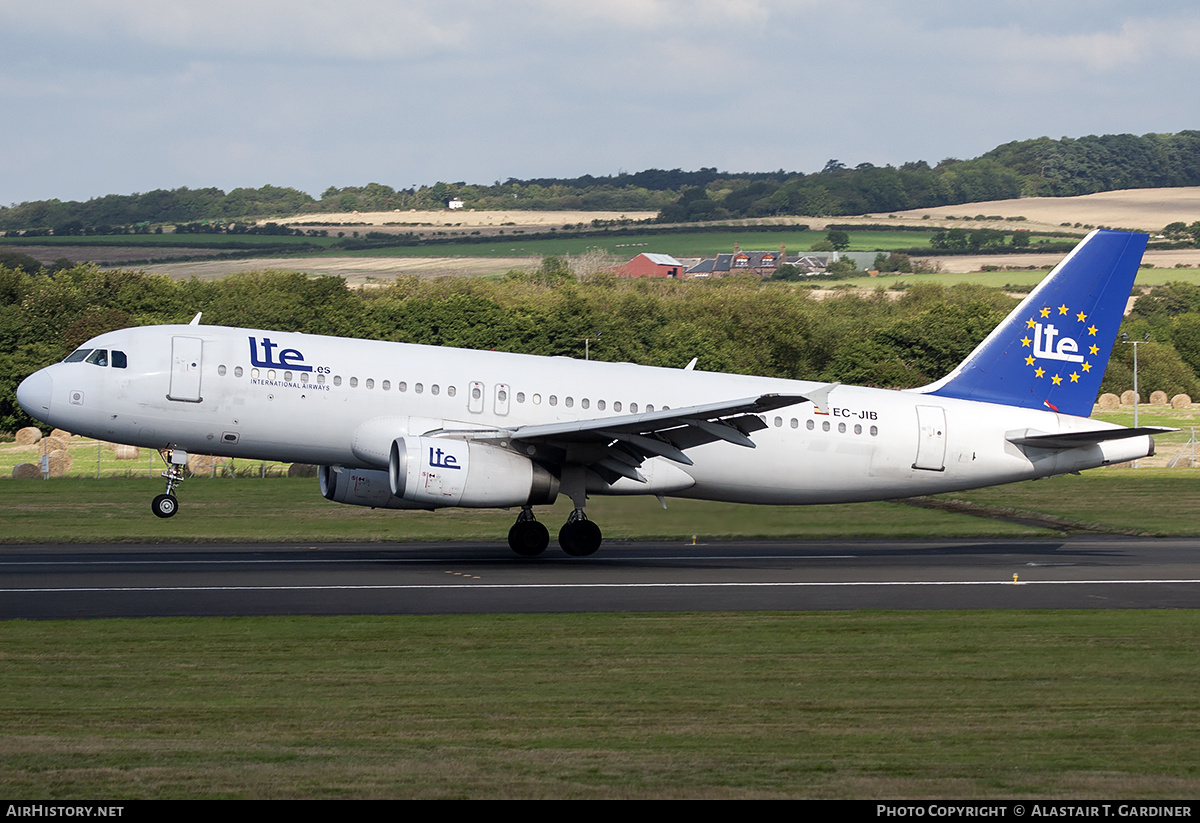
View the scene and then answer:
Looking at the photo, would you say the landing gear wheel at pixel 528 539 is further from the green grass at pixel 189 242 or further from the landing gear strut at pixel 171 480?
the green grass at pixel 189 242

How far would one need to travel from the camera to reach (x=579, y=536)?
28.7 metres

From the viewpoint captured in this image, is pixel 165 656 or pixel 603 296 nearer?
pixel 165 656

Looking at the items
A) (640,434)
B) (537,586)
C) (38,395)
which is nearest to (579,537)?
(640,434)

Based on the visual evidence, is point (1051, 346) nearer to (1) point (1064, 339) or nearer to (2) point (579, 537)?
(1) point (1064, 339)

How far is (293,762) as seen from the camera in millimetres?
11148

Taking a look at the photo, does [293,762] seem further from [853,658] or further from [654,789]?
[853,658]

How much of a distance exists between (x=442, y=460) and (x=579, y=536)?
4378mm

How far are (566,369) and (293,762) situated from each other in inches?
726

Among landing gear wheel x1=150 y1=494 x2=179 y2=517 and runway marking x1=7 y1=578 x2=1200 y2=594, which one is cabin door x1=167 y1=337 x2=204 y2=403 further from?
runway marking x1=7 y1=578 x2=1200 y2=594

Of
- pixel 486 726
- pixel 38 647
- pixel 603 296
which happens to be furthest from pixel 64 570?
pixel 603 296

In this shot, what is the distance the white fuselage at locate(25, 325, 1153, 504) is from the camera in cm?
2709

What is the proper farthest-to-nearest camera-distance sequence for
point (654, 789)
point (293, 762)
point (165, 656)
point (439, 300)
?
point (439, 300), point (165, 656), point (293, 762), point (654, 789)

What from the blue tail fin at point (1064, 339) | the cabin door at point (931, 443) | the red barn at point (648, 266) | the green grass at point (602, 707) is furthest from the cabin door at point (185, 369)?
the red barn at point (648, 266)

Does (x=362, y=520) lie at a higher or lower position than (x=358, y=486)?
lower
